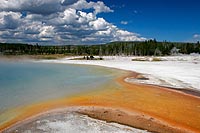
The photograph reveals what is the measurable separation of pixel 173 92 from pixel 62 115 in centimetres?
1250

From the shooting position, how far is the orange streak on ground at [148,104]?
1541 centimetres

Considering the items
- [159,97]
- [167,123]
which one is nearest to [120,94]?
[159,97]

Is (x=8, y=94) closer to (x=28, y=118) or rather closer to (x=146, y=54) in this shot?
(x=28, y=118)

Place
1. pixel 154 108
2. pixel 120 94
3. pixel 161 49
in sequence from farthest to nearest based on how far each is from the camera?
pixel 161 49, pixel 120 94, pixel 154 108

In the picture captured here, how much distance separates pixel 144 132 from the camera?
1267cm

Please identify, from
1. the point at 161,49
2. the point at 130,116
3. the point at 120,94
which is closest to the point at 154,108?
the point at 130,116

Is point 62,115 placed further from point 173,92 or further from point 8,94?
point 173,92

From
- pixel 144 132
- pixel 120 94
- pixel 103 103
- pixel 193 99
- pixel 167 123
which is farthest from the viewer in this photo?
pixel 120 94

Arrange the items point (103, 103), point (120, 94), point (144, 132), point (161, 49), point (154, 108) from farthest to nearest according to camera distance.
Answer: point (161, 49)
point (120, 94)
point (103, 103)
point (154, 108)
point (144, 132)

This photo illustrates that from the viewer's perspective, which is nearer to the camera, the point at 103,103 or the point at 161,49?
the point at 103,103

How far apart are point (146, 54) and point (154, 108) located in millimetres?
121937

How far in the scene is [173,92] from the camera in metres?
24.5

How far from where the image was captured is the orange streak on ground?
1541 cm

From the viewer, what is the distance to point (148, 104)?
1923cm
